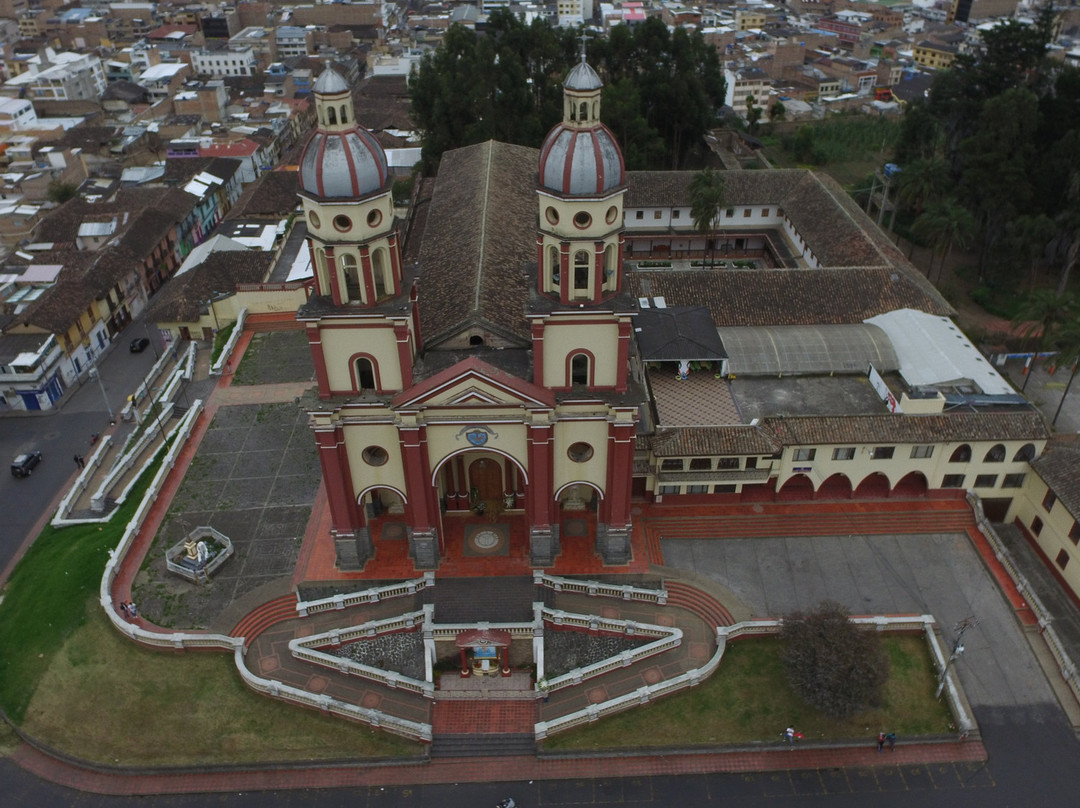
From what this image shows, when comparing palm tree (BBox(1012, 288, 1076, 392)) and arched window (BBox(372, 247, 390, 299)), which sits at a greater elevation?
arched window (BBox(372, 247, 390, 299))

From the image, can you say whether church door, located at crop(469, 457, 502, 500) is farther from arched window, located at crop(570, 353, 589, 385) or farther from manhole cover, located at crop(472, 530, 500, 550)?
arched window, located at crop(570, 353, 589, 385)

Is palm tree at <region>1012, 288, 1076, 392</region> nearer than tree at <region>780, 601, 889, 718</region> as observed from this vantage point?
No

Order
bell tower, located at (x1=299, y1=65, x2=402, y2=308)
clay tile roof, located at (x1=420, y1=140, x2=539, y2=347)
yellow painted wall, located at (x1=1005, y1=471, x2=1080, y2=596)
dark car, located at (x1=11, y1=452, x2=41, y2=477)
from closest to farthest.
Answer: bell tower, located at (x1=299, y1=65, x2=402, y2=308) < yellow painted wall, located at (x1=1005, y1=471, x2=1080, y2=596) < clay tile roof, located at (x1=420, y1=140, x2=539, y2=347) < dark car, located at (x1=11, y1=452, x2=41, y2=477)

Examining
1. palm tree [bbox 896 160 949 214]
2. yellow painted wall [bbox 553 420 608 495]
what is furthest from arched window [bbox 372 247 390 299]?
palm tree [bbox 896 160 949 214]

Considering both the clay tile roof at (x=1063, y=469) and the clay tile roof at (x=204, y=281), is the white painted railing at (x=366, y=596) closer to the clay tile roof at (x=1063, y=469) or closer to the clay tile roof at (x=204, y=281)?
the clay tile roof at (x=1063, y=469)

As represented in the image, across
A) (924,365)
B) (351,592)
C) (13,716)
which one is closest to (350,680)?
(351,592)

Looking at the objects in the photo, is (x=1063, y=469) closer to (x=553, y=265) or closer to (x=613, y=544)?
(x=613, y=544)
